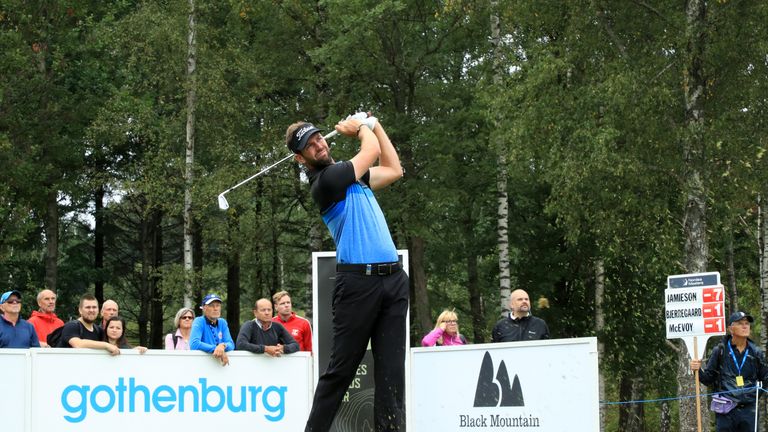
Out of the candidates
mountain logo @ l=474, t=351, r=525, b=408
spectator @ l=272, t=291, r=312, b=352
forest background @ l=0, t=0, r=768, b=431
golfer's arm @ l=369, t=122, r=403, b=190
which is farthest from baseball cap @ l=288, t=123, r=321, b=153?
forest background @ l=0, t=0, r=768, b=431

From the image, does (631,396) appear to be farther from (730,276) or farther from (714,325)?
(714,325)

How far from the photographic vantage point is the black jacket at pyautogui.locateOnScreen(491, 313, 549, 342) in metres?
12.2

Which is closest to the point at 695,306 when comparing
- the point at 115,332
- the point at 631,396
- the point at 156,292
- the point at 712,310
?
the point at 712,310

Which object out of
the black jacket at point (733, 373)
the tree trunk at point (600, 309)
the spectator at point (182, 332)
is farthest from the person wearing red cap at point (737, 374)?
the tree trunk at point (600, 309)

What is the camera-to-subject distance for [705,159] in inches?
795

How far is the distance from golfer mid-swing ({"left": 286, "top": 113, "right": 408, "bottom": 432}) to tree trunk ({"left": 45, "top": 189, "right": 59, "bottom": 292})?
2511 cm

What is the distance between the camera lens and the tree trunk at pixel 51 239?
1193 inches

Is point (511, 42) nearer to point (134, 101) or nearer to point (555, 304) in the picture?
point (555, 304)

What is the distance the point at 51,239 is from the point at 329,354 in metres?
21.0

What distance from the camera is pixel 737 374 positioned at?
38.7 ft

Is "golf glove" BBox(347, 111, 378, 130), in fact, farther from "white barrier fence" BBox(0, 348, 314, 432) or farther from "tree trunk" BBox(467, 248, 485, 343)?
"tree trunk" BBox(467, 248, 485, 343)

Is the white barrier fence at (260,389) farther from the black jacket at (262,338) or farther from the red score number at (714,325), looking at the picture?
the red score number at (714,325)

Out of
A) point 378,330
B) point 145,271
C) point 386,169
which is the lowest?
point 378,330

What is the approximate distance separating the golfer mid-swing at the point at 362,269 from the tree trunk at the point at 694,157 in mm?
14719
